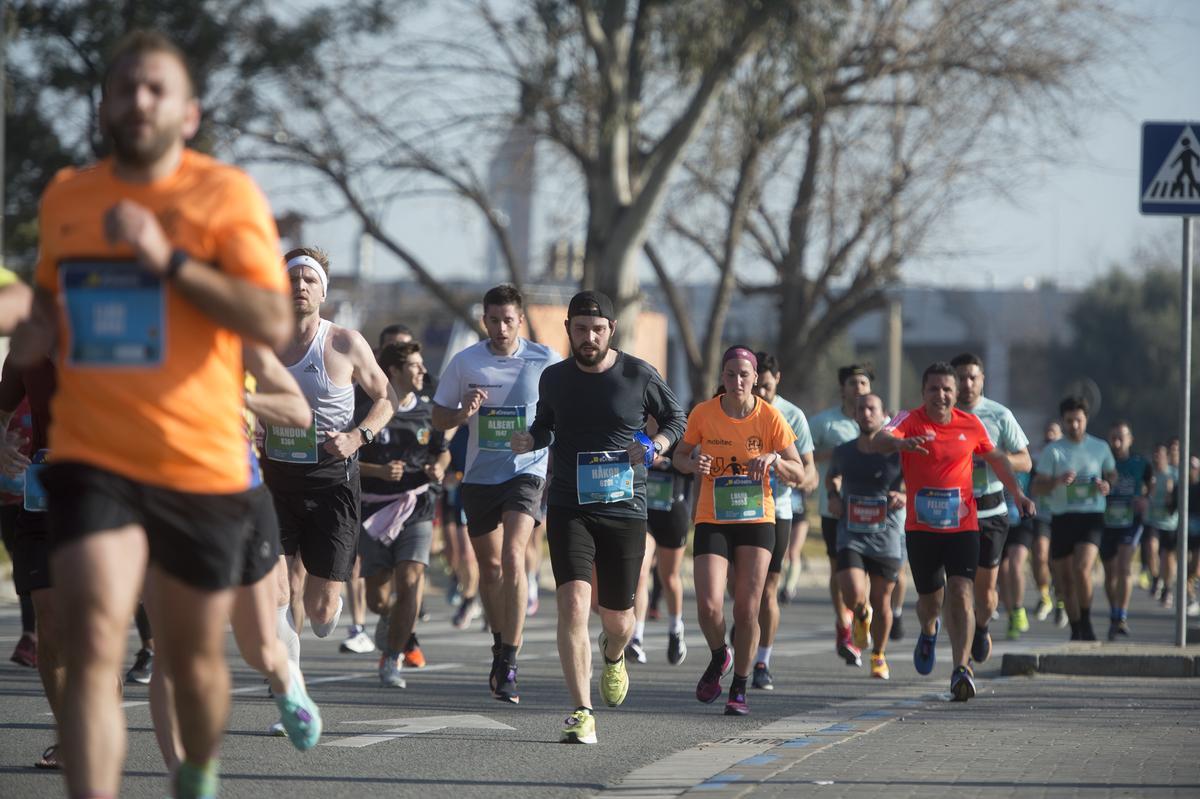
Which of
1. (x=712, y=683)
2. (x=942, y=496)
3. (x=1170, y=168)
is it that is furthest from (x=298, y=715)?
(x=1170, y=168)

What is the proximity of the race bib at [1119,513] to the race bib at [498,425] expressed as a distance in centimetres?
915

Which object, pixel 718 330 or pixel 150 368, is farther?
pixel 718 330

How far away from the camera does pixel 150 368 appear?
180 inches

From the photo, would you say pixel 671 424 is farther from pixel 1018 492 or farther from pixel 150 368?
pixel 150 368

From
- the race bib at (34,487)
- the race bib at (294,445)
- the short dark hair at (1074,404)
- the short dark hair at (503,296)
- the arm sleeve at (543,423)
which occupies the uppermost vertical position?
the short dark hair at (503,296)

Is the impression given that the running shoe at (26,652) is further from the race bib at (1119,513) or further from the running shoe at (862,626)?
the race bib at (1119,513)

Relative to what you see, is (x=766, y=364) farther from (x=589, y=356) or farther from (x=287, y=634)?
(x=287, y=634)

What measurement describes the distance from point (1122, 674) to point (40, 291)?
29.4 feet

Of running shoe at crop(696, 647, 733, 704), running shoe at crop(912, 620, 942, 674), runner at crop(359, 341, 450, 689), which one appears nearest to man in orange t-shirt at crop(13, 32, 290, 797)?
running shoe at crop(696, 647, 733, 704)

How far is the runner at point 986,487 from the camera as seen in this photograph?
11789 mm

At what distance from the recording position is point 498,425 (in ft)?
33.6

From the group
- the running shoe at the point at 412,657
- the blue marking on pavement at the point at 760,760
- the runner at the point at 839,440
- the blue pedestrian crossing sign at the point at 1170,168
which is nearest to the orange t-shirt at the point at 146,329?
the blue marking on pavement at the point at 760,760

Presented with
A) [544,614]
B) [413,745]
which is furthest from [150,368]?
[544,614]

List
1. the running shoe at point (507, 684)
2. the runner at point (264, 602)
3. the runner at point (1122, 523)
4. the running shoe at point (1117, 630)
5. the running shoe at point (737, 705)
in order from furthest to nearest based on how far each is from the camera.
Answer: the runner at point (1122, 523), the running shoe at point (1117, 630), the running shoe at point (507, 684), the running shoe at point (737, 705), the runner at point (264, 602)
